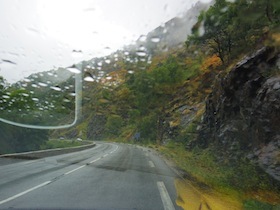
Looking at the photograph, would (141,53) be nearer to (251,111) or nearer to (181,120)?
(251,111)

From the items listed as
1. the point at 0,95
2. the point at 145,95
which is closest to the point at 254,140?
the point at 145,95

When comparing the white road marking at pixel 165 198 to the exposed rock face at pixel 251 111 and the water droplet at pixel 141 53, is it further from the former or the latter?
the water droplet at pixel 141 53

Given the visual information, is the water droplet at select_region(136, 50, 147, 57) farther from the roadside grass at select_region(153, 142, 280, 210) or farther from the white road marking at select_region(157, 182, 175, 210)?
the white road marking at select_region(157, 182, 175, 210)

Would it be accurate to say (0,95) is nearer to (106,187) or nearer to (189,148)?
(189,148)

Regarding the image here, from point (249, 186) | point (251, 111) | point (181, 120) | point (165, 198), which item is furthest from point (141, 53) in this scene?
point (181, 120)

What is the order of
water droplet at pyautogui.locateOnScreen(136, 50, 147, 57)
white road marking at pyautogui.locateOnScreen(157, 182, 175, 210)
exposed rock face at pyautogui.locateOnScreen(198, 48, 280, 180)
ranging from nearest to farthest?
white road marking at pyautogui.locateOnScreen(157, 182, 175, 210)
exposed rock face at pyautogui.locateOnScreen(198, 48, 280, 180)
water droplet at pyautogui.locateOnScreen(136, 50, 147, 57)

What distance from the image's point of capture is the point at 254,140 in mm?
11430

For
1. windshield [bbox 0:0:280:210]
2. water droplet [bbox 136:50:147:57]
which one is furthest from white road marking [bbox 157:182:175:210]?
water droplet [bbox 136:50:147:57]

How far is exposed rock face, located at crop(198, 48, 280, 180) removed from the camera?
9922mm

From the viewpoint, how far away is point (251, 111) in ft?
40.3

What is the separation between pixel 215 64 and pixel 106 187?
776 inches

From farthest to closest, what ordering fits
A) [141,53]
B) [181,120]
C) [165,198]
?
[181,120]
[141,53]
[165,198]

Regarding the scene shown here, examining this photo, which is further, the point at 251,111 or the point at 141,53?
the point at 141,53

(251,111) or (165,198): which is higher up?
(251,111)
